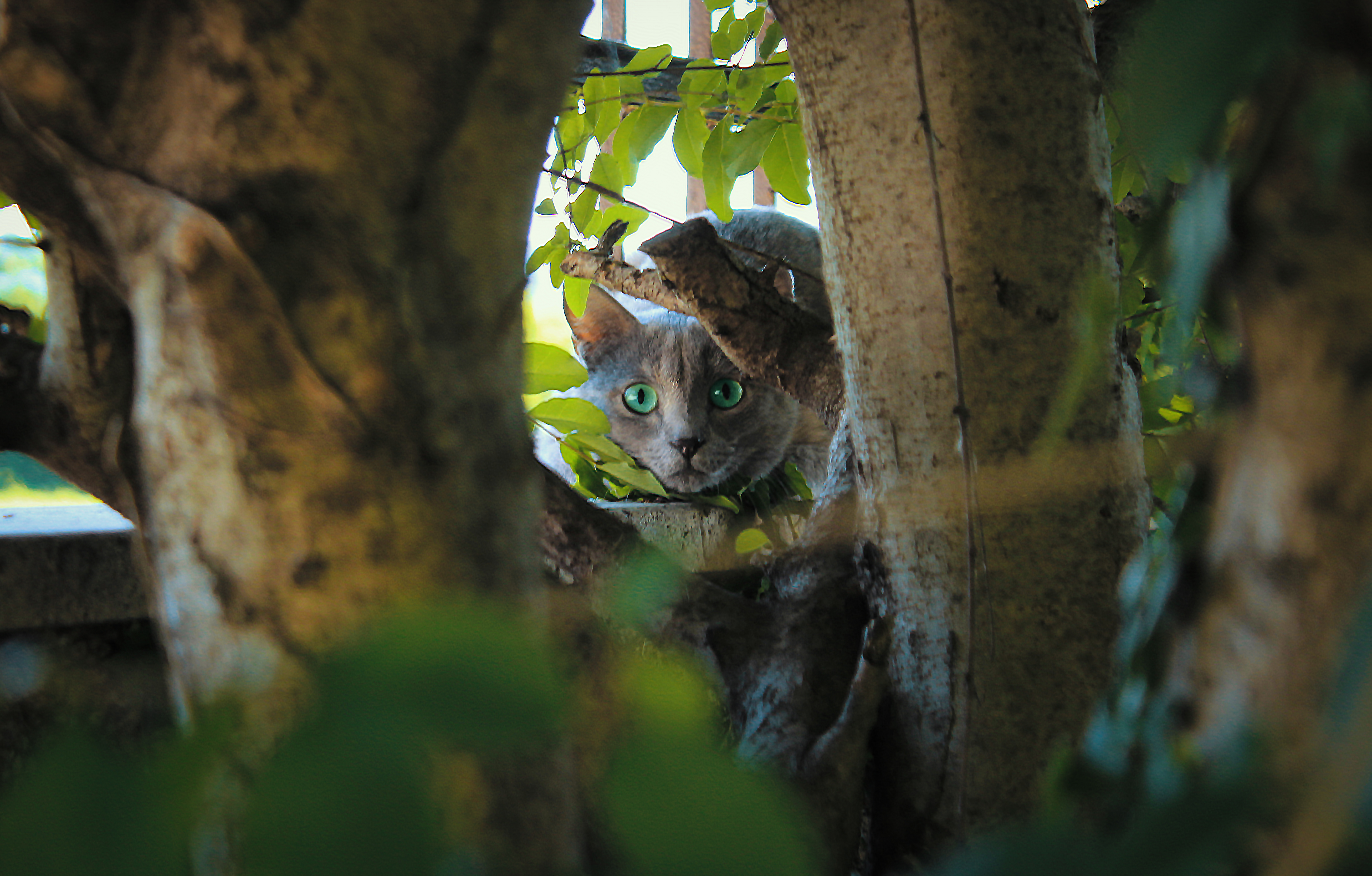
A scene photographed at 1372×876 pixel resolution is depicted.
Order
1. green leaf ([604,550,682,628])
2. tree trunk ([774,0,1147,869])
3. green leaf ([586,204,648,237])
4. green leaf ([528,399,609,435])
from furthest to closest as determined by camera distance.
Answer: green leaf ([586,204,648,237]) → green leaf ([528,399,609,435]) → tree trunk ([774,0,1147,869]) → green leaf ([604,550,682,628])

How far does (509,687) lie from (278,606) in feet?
0.63

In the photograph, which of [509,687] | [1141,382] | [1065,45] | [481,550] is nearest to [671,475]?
[1141,382]

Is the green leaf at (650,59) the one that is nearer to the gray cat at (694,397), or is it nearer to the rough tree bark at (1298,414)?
the gray cat at (694,397)

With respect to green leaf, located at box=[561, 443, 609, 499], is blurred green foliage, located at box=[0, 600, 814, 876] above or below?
above

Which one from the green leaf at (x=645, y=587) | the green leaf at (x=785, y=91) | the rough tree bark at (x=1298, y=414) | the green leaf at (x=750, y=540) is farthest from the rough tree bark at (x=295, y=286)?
the green leaf at (x=785, y=91)

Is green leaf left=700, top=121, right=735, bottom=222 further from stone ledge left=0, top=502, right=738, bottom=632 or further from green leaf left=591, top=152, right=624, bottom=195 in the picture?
stone ledge left=0, top=502, right=738, bottom=632

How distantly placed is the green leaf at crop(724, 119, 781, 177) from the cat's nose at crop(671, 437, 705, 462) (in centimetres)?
86

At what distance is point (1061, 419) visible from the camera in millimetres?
242

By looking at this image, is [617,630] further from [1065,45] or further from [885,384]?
[1065,45]

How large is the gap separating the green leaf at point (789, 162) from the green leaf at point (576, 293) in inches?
22.3

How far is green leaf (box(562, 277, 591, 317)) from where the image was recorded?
5.16 ft

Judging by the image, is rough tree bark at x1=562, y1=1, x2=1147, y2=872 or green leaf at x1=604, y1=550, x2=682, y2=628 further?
rough tree bark at x1=562, y1=1, x2=1147, y2=872

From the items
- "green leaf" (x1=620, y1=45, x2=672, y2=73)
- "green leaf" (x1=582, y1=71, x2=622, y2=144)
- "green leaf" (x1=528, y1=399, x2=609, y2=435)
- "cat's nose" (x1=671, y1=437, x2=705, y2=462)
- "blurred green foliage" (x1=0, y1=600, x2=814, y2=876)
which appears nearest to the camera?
"blurred green foliage" (x1=0, y1=600, x2=814, y2=876)

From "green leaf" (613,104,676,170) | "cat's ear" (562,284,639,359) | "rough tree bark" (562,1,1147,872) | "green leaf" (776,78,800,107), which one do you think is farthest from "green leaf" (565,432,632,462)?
"cat's ear" (562,284,639,359)
